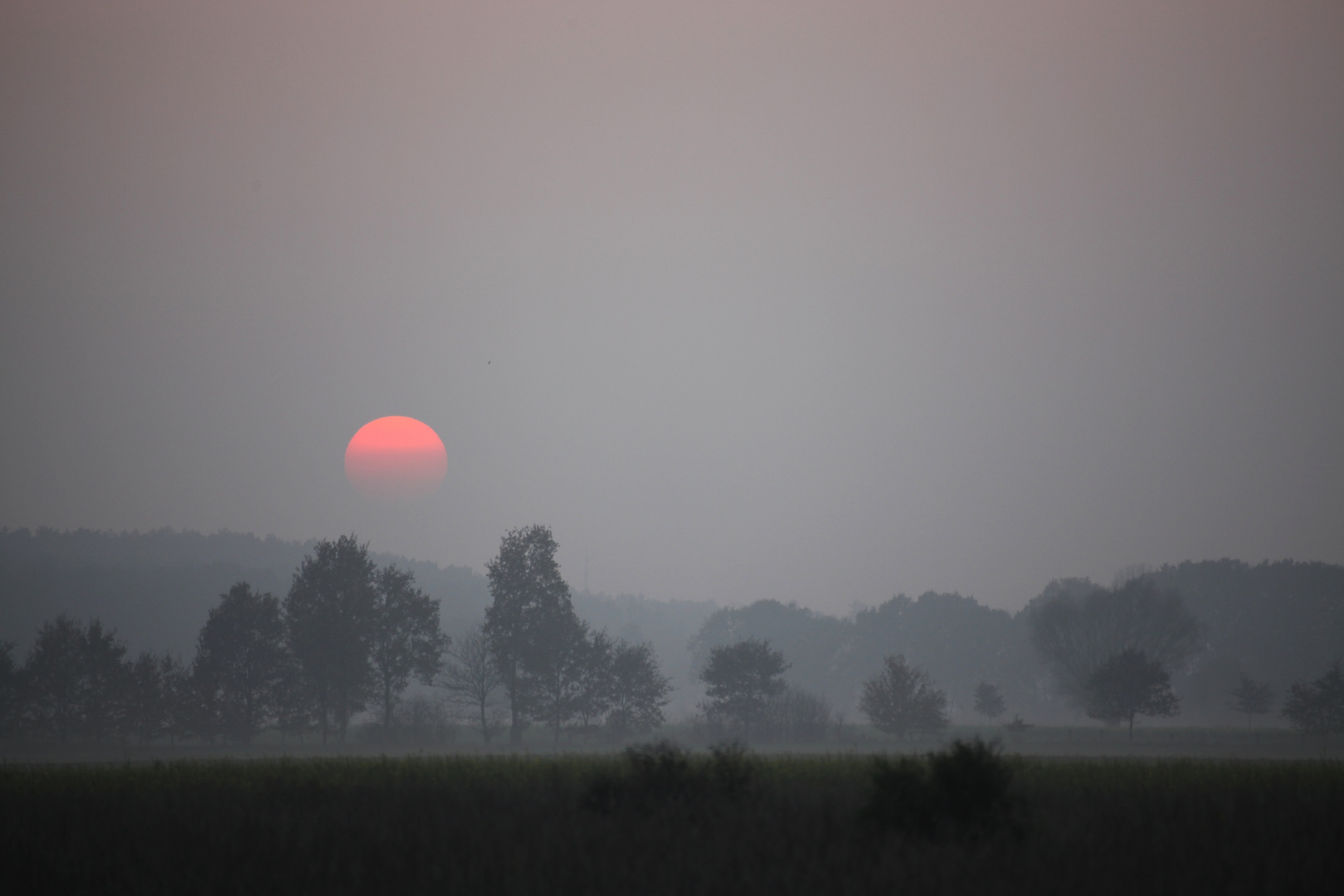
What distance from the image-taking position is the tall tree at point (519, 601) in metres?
56.2

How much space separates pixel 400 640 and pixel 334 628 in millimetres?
4028

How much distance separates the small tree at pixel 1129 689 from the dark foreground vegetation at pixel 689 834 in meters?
45.6

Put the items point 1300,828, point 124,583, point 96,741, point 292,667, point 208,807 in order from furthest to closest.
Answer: point 124,583 < point 96,741 < point 292,667 < point 208,807 < point 1300,828

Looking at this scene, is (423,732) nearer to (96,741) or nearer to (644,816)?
(96,741)

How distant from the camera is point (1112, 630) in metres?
84.5

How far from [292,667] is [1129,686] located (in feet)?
192

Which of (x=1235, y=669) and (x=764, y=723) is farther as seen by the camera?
(x=1235, y=669)

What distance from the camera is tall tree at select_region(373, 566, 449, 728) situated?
181ft

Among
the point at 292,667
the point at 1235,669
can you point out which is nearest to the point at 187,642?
the point at 292,667

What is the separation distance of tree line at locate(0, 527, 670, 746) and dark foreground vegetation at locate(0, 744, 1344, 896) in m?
33.0

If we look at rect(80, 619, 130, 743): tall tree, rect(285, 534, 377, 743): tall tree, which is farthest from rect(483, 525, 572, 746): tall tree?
rect(80, 619, 130, 743): tall tree

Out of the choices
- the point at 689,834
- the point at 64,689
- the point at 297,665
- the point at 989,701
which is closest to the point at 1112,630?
the point at 989,701

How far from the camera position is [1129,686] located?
2525 inches

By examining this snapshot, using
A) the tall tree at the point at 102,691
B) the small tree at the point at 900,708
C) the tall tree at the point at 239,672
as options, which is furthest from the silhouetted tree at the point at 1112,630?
the tall tree at the point at 102,691
